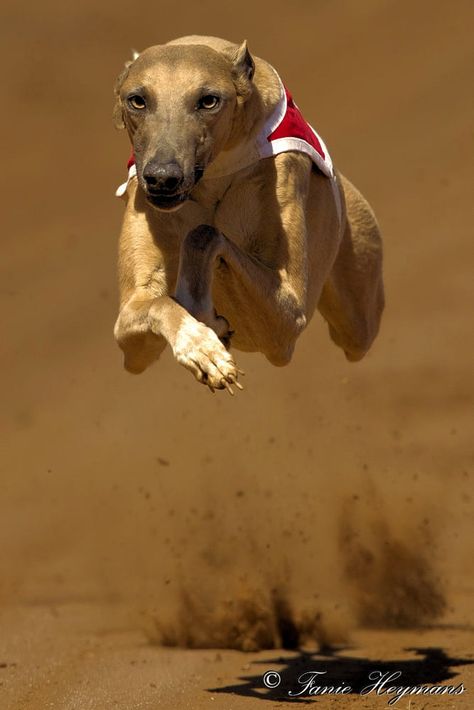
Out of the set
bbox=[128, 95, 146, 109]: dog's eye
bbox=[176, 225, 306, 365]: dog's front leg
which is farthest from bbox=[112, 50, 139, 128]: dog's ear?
bbox=[176, 225, 306, 365]: dog's front leg

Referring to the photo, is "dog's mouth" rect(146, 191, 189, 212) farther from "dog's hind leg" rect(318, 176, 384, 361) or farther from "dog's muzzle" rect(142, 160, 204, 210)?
"dog's hind leg" rect(318, 176, 384, 361)

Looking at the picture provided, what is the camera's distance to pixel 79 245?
1200 centimetres

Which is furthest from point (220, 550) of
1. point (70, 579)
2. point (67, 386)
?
point (67, 386)

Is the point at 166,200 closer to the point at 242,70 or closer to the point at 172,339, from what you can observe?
the point at 172,339

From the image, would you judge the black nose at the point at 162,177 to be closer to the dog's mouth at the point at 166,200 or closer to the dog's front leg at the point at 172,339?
the dog's mouth at the point at 166,200

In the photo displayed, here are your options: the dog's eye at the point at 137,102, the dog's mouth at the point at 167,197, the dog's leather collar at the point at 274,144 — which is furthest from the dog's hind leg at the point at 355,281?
the dog's mouth at the point at 167,197

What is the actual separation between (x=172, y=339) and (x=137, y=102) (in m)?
0.89

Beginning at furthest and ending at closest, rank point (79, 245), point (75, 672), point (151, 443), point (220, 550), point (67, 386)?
point (79, 245)
point (67, 386)
point (151, 443)
point (220, 550)
point (75, 672)

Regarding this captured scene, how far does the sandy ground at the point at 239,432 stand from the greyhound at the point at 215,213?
1.80 metres

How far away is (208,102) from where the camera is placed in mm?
4684

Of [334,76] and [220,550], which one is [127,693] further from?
[334,76]

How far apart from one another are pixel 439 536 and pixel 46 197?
18.8 feet

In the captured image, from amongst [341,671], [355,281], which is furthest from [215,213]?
[341,671]

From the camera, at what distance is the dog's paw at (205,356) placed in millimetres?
4234
